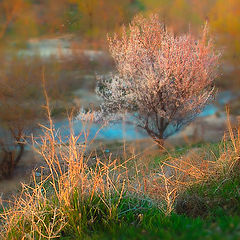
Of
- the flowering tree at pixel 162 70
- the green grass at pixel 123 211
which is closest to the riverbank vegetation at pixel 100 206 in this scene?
the green grass at pixel 123 211

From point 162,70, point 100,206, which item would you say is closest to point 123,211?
point 100,206

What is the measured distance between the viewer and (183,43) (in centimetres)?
1058

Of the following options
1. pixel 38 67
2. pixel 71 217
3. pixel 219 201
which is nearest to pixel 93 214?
pixel 71 217

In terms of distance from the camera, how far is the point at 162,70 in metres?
10.8

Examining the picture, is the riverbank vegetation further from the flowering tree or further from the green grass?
the flowering tree

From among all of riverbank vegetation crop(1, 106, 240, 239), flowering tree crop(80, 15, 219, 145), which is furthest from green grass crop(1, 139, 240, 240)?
flowering tree crop(80, 15, 219, 145)

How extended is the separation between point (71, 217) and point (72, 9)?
13349mm

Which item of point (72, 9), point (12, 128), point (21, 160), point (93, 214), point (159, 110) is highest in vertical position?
point (72, 9)

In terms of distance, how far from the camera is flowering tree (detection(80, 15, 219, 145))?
10711mm

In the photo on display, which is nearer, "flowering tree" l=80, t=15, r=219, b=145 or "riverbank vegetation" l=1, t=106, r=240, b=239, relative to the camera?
"riverbank vegetation" l=1, t=106, r=240, b=239

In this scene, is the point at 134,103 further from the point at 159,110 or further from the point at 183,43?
the point at 183,43

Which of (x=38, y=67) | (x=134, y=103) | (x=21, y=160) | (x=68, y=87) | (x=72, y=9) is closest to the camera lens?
(x=134, y=103)

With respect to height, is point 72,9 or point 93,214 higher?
point 72,9

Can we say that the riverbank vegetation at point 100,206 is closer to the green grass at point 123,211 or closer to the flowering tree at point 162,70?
the green grass at point 123,211
